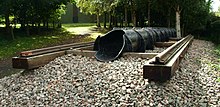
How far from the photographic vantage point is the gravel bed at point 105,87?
17.3 feet

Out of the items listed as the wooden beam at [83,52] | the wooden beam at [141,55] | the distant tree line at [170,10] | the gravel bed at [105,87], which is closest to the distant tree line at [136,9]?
the distant tree line at [170,10]

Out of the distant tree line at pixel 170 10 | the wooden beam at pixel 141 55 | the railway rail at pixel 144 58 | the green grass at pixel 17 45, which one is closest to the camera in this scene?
the railway rail at pixel 144 58

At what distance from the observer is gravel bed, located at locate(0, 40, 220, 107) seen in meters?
5.27

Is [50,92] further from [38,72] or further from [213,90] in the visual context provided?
[213,90]

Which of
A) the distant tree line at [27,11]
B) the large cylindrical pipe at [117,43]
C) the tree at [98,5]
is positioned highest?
the tree at [98,5]

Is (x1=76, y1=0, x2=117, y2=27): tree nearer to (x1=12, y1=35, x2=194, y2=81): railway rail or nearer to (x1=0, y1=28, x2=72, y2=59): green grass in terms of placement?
(x1=0, y1=28, x2=72, y2=59): green grass

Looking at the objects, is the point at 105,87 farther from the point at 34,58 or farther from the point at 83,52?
the point at 83,52

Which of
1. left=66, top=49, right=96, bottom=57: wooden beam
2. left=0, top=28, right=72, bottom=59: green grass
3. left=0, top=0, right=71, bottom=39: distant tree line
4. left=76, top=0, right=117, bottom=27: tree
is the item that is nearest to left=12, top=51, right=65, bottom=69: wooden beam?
left=66, top=49, right=96, bottom=57: wooden beam

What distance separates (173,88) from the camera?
217 inches

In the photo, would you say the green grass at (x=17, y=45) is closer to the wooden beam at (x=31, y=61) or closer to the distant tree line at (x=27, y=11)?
the distant tree line at (x=27, y=11)

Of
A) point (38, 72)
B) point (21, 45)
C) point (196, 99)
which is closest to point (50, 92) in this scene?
point (38, 72)

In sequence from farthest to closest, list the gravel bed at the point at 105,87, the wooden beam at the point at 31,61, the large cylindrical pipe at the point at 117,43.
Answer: the large cylindrical pipe at the point at 117,43 < the wooden beam at the point at 31,61 < the gravel bed at the point at 105,87

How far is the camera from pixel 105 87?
5879 millimetres

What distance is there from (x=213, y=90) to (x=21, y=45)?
1408 cm
